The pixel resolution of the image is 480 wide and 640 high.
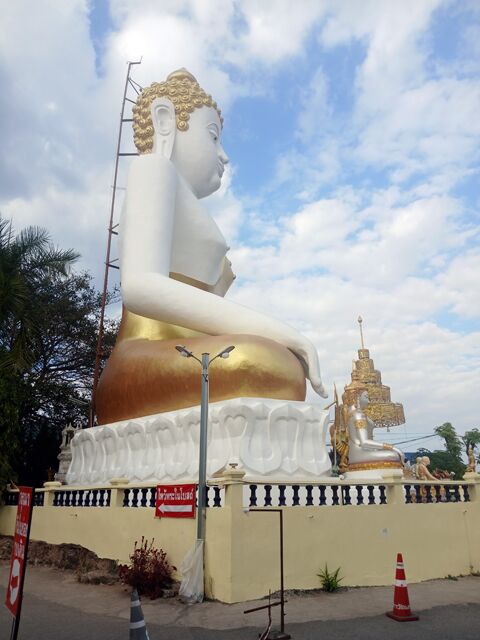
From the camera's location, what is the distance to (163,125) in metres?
12.9

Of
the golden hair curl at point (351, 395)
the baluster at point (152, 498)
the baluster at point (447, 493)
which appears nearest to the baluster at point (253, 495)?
the baluster at point (152, 498)

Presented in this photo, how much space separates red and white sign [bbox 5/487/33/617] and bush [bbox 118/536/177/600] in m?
2.81

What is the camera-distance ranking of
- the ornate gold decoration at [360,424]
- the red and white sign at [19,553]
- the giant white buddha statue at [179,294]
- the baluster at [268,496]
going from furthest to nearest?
the ornate gold decoration at [360,424] < the giant white buddha statue at [179,294] < the baluster at [268,496] < the red and white sign at [19,553]

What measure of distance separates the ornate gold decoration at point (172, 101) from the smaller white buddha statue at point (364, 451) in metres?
7.85

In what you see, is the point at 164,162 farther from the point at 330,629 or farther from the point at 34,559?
the point at 330,629

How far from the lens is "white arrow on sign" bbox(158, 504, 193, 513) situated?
6.91 metres

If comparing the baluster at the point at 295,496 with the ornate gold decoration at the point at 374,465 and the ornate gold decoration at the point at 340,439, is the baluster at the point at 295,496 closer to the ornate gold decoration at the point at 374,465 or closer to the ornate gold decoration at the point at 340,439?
the ornate gold decoration at the point at 374,465

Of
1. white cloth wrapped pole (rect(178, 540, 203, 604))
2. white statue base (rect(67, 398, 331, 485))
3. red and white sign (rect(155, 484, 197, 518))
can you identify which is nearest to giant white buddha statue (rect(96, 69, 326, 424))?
white statue base (rect(67, 398, 331, 485))

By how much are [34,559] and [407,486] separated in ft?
21.2

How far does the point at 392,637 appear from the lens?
504 centimetres

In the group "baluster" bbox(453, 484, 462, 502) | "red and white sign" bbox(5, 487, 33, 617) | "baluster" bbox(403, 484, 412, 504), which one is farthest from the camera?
"baluster" bbox(453, 484, 462, 502)

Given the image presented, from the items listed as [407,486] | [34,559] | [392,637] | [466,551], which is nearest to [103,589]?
[34,559]

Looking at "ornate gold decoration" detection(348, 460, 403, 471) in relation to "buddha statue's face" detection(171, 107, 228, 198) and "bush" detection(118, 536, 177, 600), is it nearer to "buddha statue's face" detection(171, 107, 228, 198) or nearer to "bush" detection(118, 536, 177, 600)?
"bush" detection(118, 536, 177, 600)

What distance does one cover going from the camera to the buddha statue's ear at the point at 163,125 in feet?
41.7
